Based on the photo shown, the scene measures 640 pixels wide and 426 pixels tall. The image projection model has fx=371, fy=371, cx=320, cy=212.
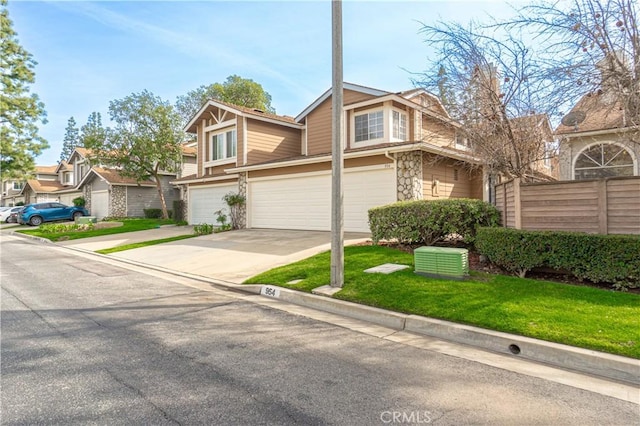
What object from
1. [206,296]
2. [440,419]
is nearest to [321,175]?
[206,296]

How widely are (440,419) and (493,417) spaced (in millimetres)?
431

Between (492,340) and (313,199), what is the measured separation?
37.0 ft

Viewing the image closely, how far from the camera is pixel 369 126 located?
15.8 metres

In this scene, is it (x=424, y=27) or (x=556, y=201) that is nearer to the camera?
(x=556, y=201)

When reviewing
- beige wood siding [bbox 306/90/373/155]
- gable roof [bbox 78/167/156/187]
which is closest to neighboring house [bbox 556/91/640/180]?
beige wood siding [bbox 306/90/373/155]

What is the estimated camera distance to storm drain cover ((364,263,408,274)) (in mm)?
7465

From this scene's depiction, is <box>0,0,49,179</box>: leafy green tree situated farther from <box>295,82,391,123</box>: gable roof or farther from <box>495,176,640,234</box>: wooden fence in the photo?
<box>495,176,640,234</box>: wooden fence

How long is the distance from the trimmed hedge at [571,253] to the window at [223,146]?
1494 cm

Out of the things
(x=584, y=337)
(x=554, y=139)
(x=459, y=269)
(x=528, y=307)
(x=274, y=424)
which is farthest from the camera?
(x=554, y=139)

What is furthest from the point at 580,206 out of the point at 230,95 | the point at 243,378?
the point at 230,95

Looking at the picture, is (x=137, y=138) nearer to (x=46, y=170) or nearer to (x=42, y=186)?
(x=42, y=186)

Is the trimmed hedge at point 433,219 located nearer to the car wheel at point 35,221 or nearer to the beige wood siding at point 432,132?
the beige wood siding at point 432,132

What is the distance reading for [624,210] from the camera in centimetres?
621

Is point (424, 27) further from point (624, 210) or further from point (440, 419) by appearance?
point (440, 419)
